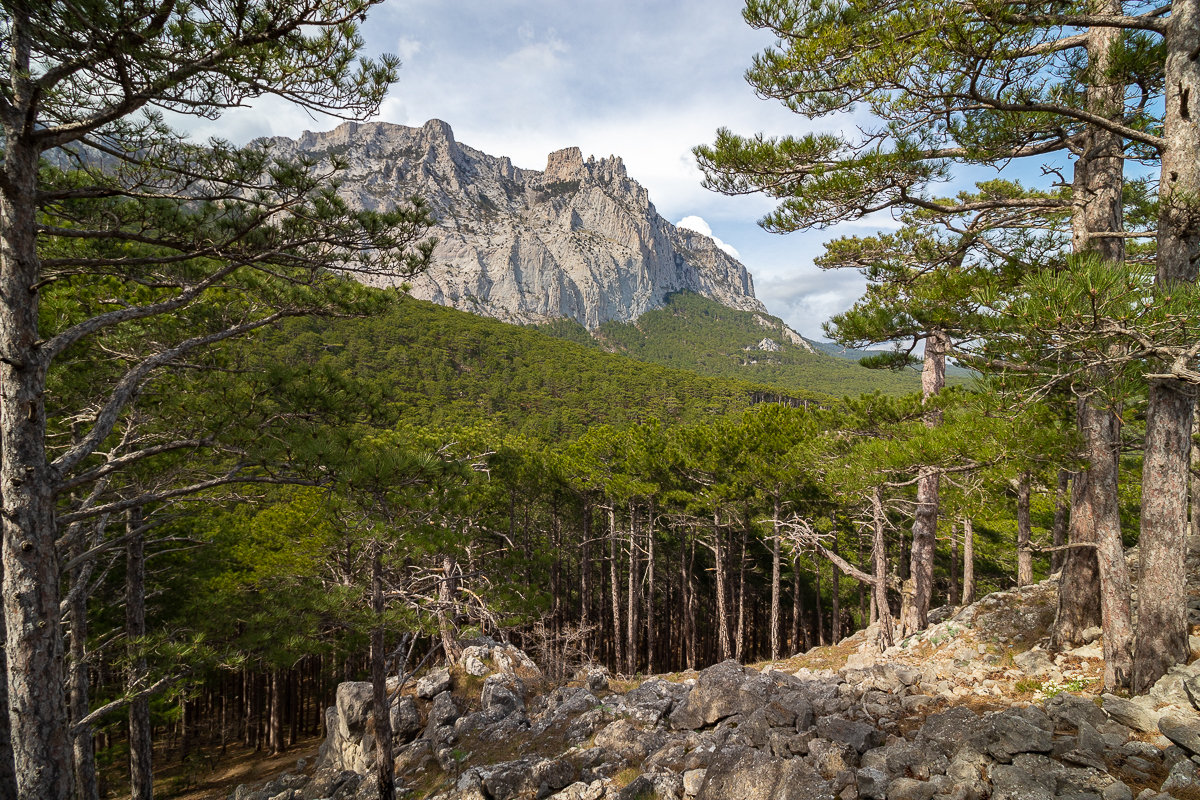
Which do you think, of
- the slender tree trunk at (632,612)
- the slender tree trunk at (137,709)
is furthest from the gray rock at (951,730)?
the slender tree trunk at (632,612)

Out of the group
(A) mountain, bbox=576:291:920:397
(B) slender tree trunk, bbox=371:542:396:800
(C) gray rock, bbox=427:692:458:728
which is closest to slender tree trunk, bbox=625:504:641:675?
(C) gray rock, bbox=427:692:458:728

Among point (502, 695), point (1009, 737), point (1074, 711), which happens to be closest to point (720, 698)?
point (1009, 737)

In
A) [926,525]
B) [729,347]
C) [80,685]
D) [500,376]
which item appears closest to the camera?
[80,685]

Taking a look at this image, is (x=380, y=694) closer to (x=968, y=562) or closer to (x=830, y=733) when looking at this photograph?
(x=830, y=733)

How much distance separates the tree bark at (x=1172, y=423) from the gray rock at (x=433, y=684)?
9.70m

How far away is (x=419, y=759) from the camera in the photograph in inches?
303

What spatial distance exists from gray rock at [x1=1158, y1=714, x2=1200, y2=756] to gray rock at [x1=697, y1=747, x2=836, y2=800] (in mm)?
1908

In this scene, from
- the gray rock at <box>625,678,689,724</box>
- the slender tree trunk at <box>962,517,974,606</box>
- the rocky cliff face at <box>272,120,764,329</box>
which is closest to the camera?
the gray rock at <box>625,678,689,724</box>

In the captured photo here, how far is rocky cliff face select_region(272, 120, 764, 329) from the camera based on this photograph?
117m

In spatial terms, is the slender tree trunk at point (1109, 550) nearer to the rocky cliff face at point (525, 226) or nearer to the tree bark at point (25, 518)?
the tree bark at point (25, 518)

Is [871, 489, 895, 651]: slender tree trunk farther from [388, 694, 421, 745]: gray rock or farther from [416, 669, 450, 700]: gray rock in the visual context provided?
[388, 694, 421, 745]: gray rock

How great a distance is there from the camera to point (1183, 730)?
8.77 feet

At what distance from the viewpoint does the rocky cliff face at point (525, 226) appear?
117125 mm

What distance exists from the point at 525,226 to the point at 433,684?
135716 mm
